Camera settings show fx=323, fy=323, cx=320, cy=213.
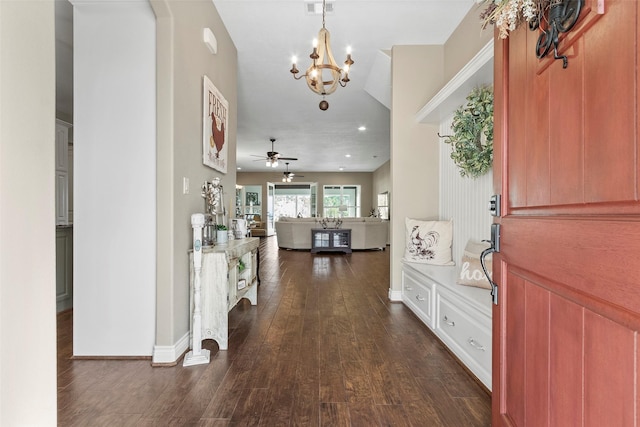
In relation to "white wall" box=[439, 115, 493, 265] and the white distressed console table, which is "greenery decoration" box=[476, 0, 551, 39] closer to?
"white wall" box=[439, 115, 493, 265]

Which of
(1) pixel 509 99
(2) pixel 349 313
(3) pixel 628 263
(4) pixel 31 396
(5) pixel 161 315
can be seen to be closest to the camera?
(3) pixel 628 263

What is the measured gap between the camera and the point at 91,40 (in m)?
2.22

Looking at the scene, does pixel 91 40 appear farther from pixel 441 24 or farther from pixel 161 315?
pixel 441 24

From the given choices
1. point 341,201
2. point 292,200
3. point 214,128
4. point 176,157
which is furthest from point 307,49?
point 292,200

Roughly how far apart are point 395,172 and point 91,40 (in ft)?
9.52

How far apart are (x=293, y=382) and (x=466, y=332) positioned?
1.16 meters

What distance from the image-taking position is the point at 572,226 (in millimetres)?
818

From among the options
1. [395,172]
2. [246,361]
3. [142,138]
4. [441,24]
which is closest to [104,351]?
[246,361]

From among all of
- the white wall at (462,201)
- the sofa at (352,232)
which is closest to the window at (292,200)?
the sofa at (352,232)

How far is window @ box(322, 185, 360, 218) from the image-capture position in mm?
13656

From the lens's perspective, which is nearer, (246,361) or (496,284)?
(496,284)

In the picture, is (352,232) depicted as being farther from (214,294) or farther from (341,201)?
(214,294)

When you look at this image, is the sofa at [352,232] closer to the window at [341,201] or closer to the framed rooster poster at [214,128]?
the window at [341,201]

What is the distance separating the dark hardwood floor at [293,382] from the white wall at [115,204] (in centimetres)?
25
